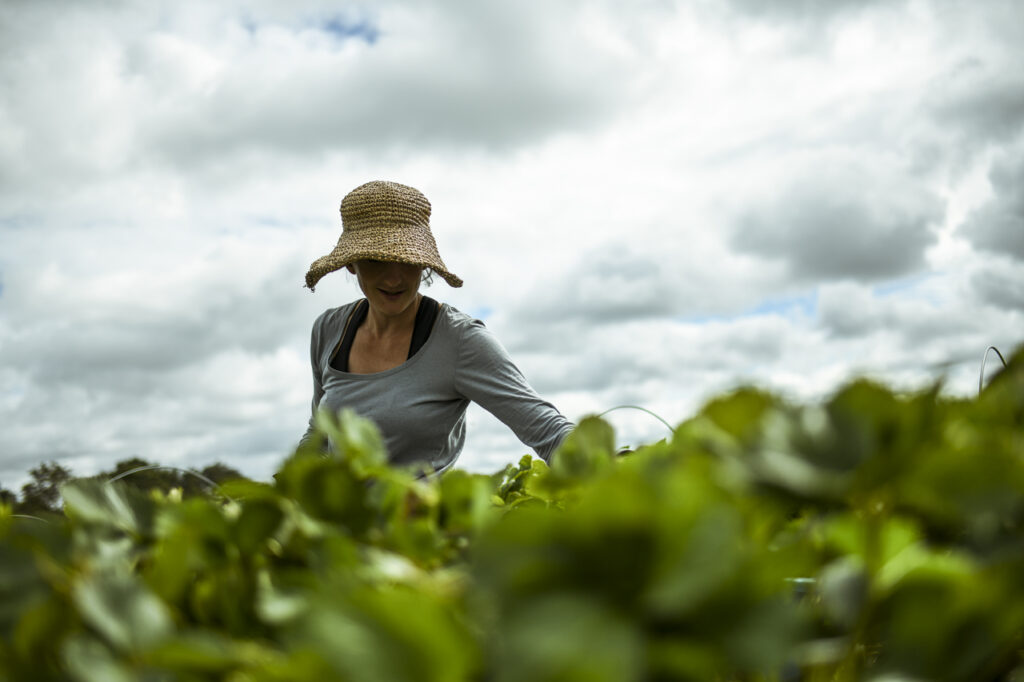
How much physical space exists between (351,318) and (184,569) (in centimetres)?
268

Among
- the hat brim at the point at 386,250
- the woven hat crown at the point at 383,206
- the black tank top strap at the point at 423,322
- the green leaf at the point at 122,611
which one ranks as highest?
the woven hat crown at the point at 383,206

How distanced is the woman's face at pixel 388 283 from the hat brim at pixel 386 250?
2.5 inches

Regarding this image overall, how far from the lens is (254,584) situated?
0.43 m

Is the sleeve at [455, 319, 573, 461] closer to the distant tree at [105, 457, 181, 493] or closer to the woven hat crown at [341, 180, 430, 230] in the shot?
the woven hat crown at [341, 180, 430, 230]

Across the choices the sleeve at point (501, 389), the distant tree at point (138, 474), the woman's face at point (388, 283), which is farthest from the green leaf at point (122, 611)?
the woman's face at point (388, 283)

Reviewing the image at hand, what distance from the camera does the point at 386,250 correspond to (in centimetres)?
248

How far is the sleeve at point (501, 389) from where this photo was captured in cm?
236

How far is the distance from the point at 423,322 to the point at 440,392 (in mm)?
264

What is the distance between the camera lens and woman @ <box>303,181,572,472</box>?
2520 mm

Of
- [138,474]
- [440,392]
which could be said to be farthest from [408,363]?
[138,474]

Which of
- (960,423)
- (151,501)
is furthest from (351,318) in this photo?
(960,423)

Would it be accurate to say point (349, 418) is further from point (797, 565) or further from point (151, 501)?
point (797, 565)

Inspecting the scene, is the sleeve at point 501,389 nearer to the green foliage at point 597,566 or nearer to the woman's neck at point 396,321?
the woman's neck at point 396,321

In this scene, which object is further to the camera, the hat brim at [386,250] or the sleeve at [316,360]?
the sleeve at [316,360]
